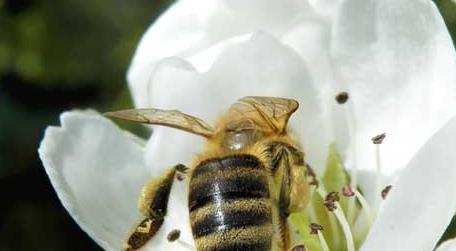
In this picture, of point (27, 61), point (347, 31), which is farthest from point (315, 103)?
point (27, 61)

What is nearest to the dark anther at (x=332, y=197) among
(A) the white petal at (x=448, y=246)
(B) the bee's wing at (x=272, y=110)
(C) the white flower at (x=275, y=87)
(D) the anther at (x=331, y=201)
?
(D) the anther at (x=331, y=201)

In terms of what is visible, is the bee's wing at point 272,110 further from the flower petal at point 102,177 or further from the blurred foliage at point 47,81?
the blurred foliage at point 47,81

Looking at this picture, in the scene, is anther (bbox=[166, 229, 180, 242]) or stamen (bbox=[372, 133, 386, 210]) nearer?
anther (bbox=[166, 229, 180, 242])

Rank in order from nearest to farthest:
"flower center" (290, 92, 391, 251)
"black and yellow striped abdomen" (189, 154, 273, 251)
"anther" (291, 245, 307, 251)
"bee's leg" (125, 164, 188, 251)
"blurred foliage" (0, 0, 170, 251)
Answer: "black and yellow striped abdomen" (189, 154, 273, 251), "anther" (291, 245, 307, 251), "bee's leg" (125, 164, 188, 251), "flower center" (290, 92, 391, 251), "blurred foliage" (0, 0, 170, 251)

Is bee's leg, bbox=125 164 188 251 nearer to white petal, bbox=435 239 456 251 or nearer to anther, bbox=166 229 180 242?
anther, bbox=166 229 180 242

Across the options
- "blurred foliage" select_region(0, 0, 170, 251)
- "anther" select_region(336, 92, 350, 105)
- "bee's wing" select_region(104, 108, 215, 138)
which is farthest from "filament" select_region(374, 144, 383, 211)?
"blurred foliage" select_region(0, 0, 170, 251)

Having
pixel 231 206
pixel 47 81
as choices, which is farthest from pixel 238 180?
pixel 47 81

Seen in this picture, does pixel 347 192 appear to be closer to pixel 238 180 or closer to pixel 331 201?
pixel 331 201
